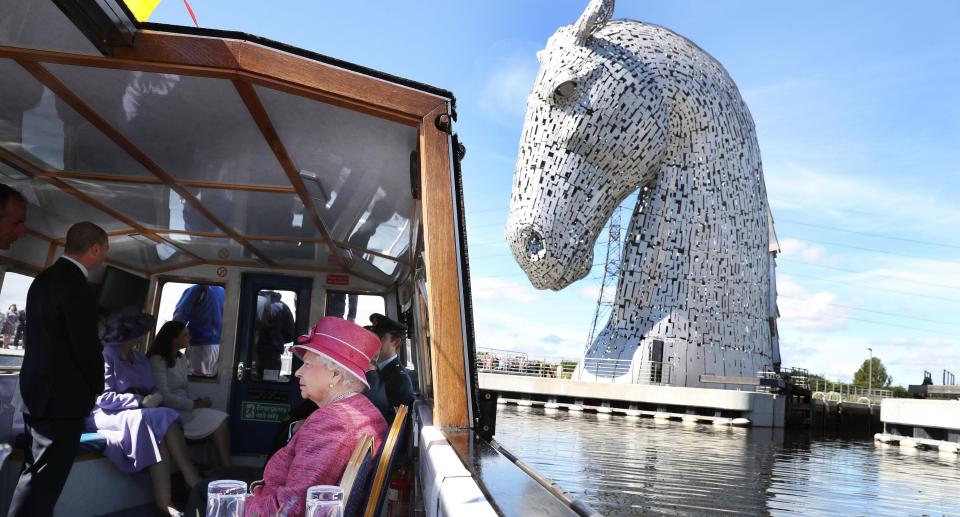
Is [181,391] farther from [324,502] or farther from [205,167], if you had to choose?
[324,502]

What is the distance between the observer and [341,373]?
Answer: 2.44 m

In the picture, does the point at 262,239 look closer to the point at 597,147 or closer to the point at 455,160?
the point at 455,160

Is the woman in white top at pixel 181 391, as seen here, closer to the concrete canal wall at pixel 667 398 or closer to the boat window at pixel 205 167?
the boat window at pixel 205 167

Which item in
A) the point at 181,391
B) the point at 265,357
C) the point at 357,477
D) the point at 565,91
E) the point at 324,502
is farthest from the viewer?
the point at 565,91

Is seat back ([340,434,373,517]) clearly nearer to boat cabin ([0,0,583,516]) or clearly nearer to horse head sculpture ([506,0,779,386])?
boat cabin ([0,0,583,516])

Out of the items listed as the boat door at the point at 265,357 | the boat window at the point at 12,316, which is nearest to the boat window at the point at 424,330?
the boat door at the point at 265,357

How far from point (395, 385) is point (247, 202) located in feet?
5.24

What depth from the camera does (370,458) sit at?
231cm

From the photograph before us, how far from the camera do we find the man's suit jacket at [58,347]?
3.13m

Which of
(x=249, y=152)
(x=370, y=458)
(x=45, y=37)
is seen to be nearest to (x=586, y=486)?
(x=249, y=152)

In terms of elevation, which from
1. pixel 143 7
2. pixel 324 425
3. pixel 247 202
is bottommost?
pixel 324 425

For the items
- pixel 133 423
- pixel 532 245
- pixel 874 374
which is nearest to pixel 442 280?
pixel 133 423

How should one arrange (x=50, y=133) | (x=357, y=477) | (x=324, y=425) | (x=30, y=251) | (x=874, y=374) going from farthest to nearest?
(x=874, y=374) → (x=30, y=251) → (x=50, y=133) → (x=324, y=425) → (x=357, y=477)

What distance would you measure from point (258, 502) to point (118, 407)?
9.17 feet
